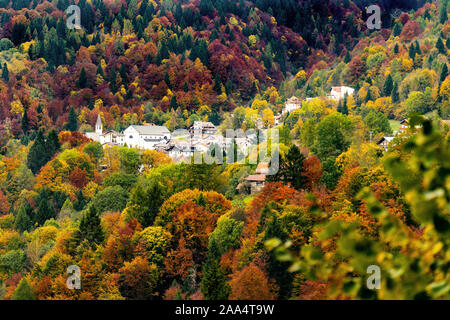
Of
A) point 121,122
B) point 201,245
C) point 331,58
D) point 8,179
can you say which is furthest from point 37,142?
point 331,58

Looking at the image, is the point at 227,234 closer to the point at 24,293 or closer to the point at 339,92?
the point at 24,293

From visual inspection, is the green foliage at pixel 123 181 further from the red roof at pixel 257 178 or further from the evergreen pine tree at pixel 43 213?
the red roof at pixel 257 178

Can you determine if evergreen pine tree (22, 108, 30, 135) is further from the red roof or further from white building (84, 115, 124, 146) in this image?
the red roof

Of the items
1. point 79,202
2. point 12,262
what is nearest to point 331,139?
point 12,262

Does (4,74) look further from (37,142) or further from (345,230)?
(345,230)

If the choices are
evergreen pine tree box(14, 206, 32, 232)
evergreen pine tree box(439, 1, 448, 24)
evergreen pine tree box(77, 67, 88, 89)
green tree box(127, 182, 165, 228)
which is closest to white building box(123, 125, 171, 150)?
evergreen pine tree box(14, 206, 32, 232)
